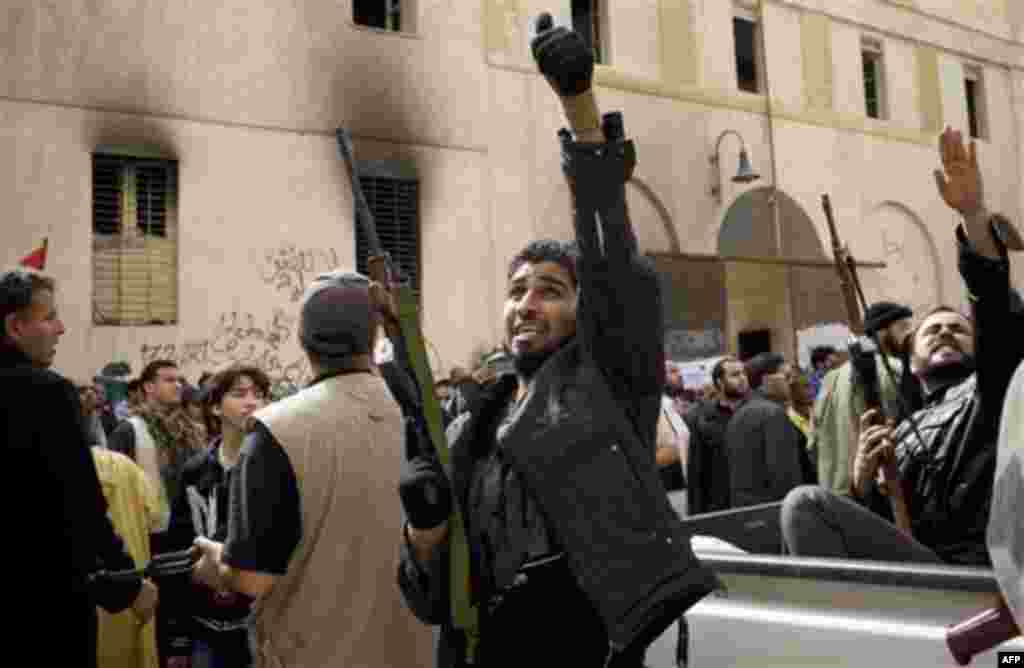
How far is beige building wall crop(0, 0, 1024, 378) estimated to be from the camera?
11391 millimetres

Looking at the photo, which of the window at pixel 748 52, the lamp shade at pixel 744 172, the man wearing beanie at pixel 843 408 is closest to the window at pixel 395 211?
the lamp shade at pixel 744 172

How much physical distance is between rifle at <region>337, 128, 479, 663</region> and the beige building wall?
935 centimetres

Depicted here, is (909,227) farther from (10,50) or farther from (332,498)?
→ (332,498)

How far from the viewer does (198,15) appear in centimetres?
1234

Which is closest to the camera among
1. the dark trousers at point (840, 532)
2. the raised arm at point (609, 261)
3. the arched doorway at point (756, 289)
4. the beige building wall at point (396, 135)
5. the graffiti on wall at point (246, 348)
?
the raised arm at point (609, 261)

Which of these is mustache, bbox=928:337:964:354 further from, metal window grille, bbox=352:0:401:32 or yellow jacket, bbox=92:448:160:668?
metal window grille, bbox=352:0:401:32

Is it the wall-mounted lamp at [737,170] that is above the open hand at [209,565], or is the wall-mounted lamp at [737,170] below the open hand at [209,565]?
above

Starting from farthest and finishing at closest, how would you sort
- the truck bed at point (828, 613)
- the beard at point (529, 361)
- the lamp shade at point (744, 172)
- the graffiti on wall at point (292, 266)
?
1. the lamp shade at point (744, 172)
2. the graffiti on wall at point (292, 266)
3. the truck bed at point (828, 613)
4. the beard at point (529, 361)

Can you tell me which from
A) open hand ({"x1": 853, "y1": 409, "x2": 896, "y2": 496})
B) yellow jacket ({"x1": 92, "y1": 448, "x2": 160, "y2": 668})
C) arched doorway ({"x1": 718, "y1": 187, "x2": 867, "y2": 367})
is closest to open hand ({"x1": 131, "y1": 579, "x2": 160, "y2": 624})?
yellow jacket ({"x1": 92, "y1": 448, "x2": 160, "y2": 668})

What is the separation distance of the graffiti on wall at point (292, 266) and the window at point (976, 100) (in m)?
16.2

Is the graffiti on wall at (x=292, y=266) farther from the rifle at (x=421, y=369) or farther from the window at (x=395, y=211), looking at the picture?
the rifle at (x=421, y=369)

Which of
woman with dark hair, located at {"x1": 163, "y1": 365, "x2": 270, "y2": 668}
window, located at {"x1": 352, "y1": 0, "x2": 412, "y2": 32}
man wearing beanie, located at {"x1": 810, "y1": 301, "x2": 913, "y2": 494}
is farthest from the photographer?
window, located at {"x1": 352, "y1": 0, "x2": 412, "y2": 32}

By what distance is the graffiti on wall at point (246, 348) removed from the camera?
1178 centimetres

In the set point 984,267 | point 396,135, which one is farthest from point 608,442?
point 396,135
